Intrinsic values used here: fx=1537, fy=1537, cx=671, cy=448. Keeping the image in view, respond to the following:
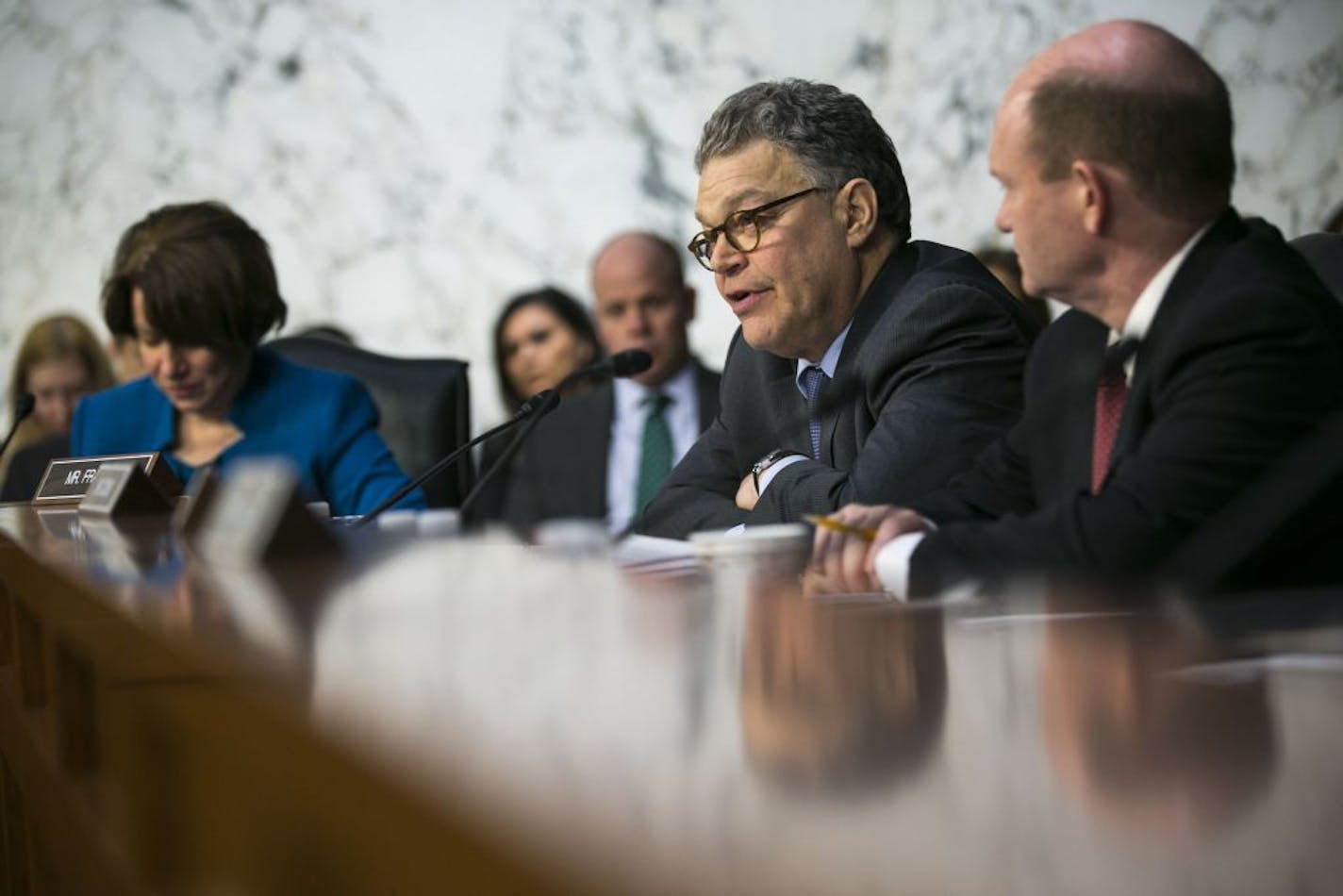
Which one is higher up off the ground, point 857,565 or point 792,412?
point 792,412

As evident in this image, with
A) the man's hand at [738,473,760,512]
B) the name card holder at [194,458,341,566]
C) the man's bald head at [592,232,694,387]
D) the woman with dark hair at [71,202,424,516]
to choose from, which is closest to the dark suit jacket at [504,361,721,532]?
the man's bald head at [592,232,694,387]

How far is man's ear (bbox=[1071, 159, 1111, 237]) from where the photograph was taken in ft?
5.37

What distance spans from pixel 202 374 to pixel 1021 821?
278 centimetres

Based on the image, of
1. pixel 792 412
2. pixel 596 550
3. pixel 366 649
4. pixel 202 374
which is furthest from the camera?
pixel 202 374

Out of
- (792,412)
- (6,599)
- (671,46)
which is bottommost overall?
(6,599)

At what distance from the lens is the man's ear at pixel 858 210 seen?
2.40 metres

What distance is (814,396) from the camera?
2486 mm

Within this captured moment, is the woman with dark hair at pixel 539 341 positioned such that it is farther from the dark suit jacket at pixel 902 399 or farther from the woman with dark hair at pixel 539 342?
the dark suit jacket at pixel 902 399

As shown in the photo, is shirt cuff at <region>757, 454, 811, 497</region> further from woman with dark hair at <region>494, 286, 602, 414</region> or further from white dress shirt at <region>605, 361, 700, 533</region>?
woman with dark hair at <region>494, 286, 602, 414</region>

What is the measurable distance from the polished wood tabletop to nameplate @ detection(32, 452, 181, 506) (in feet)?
4.79

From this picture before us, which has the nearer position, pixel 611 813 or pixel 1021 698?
pixel 611 813

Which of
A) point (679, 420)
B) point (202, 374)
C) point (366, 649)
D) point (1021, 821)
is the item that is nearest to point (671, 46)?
point (679, 420)

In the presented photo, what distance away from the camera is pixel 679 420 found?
3834mm

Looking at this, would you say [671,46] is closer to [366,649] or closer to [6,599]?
[6,599]
